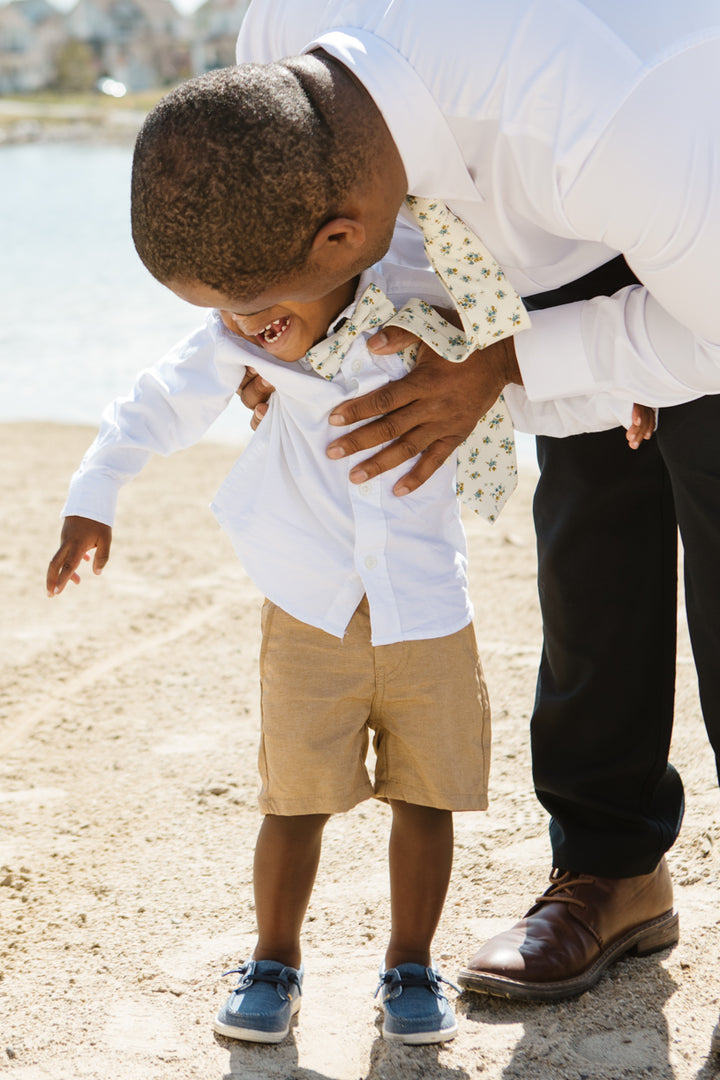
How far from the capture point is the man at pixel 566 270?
1503 millimetres

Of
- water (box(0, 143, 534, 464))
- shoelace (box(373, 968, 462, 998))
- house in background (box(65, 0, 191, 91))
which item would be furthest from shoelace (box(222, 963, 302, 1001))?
house in background (box(65, 0, 191, 91))

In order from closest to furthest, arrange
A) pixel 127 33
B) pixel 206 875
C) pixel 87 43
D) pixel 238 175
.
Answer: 1. pixel 238 175
2. pixel 206 875
3. pixel 127 33
4. pixel 87 43

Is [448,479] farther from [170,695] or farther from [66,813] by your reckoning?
[170,695]

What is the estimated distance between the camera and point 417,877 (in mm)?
1903

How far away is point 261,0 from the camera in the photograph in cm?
193

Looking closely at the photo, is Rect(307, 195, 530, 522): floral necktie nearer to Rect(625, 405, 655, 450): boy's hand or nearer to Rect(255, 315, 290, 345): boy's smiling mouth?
Rect(255, 315, 290, 345): boy's smiling mouth

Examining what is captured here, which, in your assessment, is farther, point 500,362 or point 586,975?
point 586,975

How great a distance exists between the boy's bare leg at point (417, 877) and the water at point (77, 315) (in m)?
4.16

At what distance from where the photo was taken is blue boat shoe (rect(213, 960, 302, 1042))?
186 centimetres

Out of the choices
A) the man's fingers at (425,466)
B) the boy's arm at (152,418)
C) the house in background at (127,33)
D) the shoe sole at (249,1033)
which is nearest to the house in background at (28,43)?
the house in background at (127,33)

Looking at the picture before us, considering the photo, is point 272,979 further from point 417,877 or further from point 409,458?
point 409,458

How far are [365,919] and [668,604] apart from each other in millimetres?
839

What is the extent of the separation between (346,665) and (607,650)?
0.54 metres

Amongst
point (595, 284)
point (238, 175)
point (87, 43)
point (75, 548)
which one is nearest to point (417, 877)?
point (75, 548)
